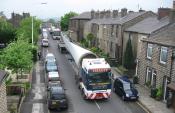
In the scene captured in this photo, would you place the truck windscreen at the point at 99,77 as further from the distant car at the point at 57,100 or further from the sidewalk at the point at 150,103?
the sidewalk at the point at 150,103

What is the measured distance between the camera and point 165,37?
1303 inches

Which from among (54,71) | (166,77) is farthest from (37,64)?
(166,77)

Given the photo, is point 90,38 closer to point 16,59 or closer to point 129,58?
point 129,58

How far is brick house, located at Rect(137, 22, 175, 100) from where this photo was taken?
30.7 meters

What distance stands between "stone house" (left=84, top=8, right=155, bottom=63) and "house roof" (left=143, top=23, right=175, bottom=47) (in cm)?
1412

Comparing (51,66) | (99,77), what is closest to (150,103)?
(99,77)

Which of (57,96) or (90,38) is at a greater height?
(90,38)

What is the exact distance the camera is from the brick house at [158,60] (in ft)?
101

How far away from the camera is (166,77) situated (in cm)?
3117

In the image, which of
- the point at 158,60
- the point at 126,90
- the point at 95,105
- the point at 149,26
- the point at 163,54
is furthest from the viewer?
the point at 149,26

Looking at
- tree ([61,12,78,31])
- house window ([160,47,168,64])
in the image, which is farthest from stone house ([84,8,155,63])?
tree ([61,12,78,31])

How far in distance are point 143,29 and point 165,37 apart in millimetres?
9716

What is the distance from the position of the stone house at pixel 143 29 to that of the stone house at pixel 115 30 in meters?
1.38

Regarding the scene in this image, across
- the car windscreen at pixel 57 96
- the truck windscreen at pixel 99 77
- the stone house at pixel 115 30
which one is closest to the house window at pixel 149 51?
the truck windscreen at pixel 99 77
